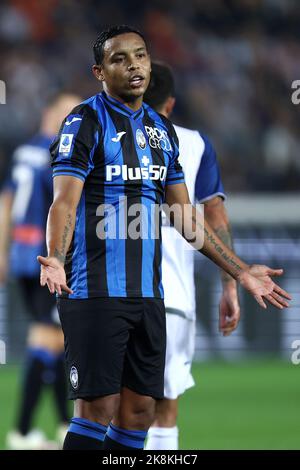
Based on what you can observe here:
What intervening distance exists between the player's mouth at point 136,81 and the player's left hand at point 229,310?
1.30 metres

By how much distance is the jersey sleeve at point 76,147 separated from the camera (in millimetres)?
3961

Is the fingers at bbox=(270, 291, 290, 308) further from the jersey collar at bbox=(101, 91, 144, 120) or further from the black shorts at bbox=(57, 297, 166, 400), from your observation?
the jersey collar at bbox=(101, 91, 144, 120)

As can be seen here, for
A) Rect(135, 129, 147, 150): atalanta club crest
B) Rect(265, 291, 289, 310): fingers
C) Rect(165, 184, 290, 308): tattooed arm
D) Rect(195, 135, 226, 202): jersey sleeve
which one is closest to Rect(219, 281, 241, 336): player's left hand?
Rect(195, 135, 226, 202): jersey sleeve

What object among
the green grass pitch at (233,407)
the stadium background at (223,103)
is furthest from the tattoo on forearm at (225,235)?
the stadium background at (223,103)

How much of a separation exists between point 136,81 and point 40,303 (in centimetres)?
300

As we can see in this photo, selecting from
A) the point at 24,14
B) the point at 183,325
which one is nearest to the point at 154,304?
the point at 183,325

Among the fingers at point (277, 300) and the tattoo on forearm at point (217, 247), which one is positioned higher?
the tattoo on forearm at point (217, 247)

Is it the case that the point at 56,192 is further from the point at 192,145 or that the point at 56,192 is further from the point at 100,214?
the point at 192,145

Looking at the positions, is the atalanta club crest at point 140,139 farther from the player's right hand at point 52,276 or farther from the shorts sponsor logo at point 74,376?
the shorts sponsor logo at point 74,376

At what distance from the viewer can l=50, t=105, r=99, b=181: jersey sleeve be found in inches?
156

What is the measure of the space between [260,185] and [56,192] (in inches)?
372

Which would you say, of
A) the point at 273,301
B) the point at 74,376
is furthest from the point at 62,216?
the point at 273,301

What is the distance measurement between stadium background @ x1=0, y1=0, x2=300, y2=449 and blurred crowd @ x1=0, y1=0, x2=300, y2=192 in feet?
0.05

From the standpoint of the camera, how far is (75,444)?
13.3 feet
